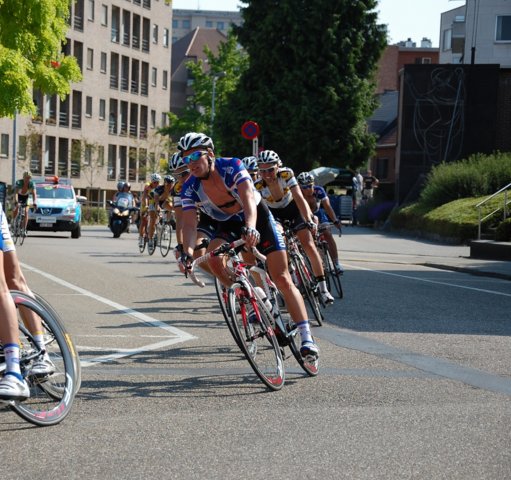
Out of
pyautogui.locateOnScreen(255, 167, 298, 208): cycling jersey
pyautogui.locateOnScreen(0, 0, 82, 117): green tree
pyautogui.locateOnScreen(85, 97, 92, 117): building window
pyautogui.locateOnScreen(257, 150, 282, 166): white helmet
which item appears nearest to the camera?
pyautogui.locateOnScreen(257, 150, 282, 166): white helmet

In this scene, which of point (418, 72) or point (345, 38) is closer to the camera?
point (418, 72)

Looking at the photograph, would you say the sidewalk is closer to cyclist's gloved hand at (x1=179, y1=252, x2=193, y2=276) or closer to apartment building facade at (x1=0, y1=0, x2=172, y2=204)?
cyclist's gloved hand at (x1=179, y1=252, x2=193, y2=276)

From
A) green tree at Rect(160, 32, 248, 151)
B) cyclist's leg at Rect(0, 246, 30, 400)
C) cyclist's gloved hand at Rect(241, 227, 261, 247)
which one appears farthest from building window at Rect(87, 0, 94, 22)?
cyclist's leg at Rect(0, 246, 30, 400)

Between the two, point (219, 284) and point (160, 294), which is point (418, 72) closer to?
point (160, 294)

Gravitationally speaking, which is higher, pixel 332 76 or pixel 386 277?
pixel 332 76

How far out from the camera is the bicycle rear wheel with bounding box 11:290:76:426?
245 inches

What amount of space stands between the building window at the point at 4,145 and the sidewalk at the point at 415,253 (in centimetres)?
3753

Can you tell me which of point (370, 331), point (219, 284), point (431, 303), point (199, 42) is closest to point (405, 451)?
point (219, 284)

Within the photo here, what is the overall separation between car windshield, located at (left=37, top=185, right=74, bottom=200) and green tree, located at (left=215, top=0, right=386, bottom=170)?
2566cm

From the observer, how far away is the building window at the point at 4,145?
246ft

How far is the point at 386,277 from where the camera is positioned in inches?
801

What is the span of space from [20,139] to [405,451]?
235 feet

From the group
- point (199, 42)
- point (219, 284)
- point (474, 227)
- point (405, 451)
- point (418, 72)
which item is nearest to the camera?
point (405, 451)

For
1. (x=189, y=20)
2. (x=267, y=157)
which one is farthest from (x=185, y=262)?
(x=189, y=20)
